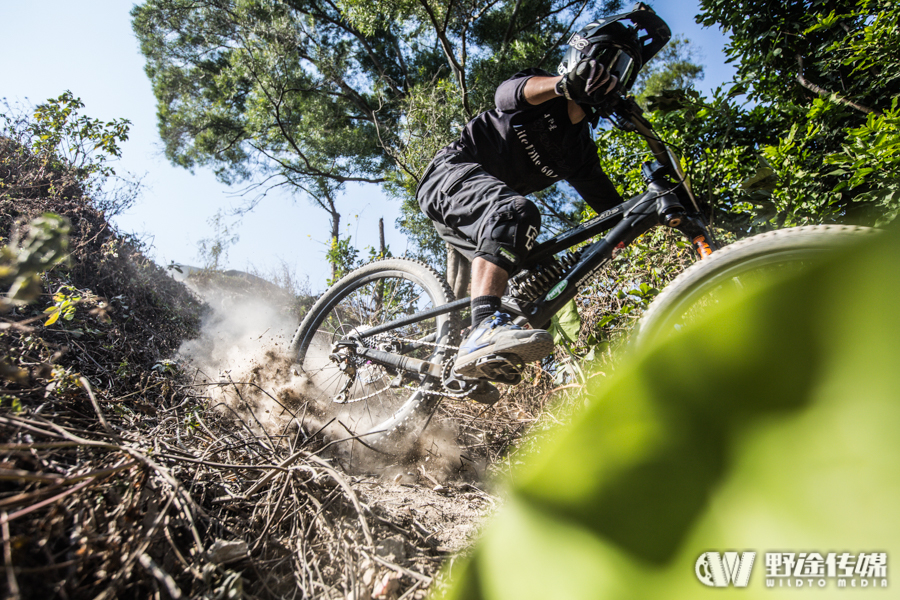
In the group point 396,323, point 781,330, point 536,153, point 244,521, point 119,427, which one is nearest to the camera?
point 781,330

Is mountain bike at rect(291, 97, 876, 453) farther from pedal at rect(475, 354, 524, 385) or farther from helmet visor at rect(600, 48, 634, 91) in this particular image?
helmet visor at rect(600, 48, 634, 91)

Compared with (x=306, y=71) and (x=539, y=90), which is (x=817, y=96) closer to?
(x=539, y=90)

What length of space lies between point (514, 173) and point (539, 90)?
1.53 ft

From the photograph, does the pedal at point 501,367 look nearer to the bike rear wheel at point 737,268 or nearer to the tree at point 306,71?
the bike rear wheel at point 737,268

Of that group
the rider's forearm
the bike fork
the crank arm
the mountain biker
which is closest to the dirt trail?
the crank arm

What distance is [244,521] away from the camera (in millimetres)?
1158

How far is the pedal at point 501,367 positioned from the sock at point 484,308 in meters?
0.23

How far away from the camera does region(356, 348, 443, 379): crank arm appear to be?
2.30 m

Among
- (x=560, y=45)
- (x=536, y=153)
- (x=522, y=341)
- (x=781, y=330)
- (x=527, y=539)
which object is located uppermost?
(x=560, y=45)

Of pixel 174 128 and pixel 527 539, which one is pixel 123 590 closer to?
pixel 527 539

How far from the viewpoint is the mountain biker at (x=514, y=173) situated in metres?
1.76

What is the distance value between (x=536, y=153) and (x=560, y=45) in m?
8.84

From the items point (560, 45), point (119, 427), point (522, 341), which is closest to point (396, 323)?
point (522, 341)

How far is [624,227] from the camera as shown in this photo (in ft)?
6.54
